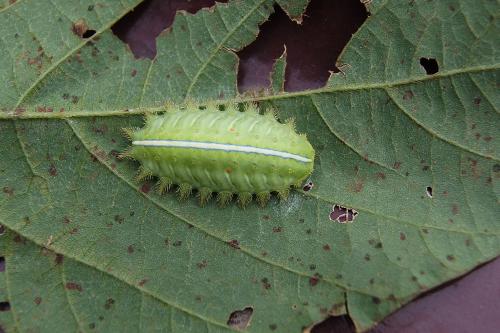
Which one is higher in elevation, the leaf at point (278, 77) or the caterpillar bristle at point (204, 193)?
the leaf at point (278, 77)

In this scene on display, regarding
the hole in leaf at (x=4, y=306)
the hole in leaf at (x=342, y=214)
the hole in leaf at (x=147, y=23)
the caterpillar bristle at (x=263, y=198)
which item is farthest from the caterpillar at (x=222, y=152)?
the hole in leaf at (x=4, y=306)

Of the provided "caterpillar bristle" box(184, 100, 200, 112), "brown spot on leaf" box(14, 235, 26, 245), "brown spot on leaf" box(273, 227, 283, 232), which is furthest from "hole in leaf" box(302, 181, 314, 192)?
"brown spot on leaf" box(14, 235, 26, 245)

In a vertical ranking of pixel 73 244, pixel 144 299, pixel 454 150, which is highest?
pixel 454 150

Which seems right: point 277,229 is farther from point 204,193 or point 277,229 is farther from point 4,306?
point 4,306

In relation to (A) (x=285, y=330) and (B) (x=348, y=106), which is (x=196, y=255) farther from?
(B) (x=348, y=106)

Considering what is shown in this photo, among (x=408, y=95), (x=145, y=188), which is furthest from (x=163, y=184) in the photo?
(x=408, y=95)

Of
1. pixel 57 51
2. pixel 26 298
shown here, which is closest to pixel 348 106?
pixel 57 51

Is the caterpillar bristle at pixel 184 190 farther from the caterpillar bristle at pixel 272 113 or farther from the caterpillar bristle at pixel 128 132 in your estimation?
the caterpillar bristle at pixel 272 113
